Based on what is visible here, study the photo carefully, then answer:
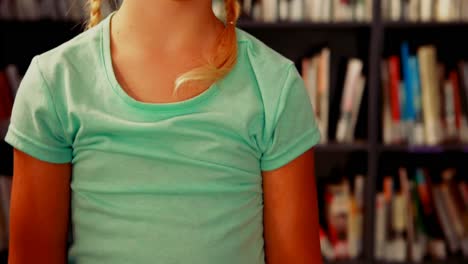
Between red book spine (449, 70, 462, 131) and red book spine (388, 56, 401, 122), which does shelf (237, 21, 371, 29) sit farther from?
red book spine (449, 70, 462, 131)

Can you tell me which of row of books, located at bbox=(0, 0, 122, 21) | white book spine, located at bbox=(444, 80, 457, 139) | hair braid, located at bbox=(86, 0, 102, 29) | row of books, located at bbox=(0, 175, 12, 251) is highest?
row of books, located at bbox=(0, 0, 122, 21)

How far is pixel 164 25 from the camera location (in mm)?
831

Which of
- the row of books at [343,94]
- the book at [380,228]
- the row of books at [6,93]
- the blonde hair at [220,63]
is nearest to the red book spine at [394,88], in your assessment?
the row of books at [343,94]

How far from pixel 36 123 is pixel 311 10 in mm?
1892

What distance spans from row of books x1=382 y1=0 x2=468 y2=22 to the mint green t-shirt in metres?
1.79

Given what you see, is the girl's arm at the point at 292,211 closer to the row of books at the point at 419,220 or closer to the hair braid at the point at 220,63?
the hair braid at the point at 220,63

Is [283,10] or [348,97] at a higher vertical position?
[283,10]

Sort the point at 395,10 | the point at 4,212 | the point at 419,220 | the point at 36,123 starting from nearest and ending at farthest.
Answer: the point at 36,123, the point at 4,212, the point at 395,10, the point at 419,220

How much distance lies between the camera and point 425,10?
2.51m

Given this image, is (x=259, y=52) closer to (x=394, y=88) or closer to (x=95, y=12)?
(x=95, y=12)

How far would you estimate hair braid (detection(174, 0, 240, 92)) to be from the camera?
82 centimetres

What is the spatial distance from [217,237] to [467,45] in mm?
2298

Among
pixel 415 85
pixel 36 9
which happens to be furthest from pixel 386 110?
pixel 36 9

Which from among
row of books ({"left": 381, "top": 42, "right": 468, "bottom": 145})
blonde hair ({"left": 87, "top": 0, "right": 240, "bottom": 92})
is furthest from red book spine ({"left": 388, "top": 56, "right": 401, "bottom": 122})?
blonde hair ({"left": 87, "top": 0, "right": 240, "bottom": 92})
